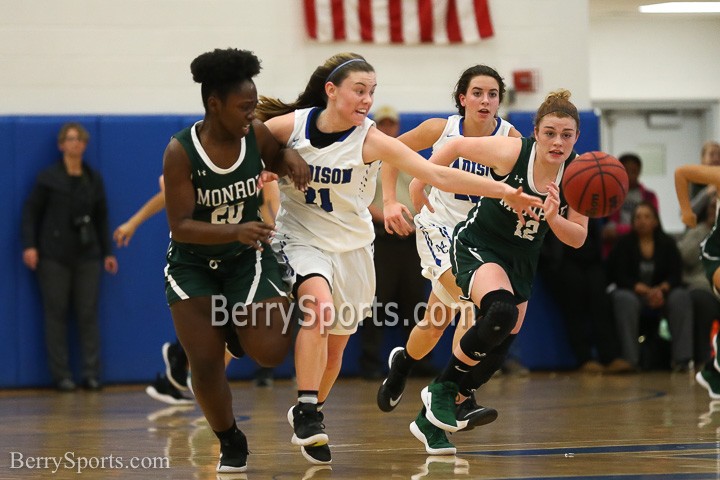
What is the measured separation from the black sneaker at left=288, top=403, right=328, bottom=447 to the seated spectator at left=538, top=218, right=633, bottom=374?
563 centimetres

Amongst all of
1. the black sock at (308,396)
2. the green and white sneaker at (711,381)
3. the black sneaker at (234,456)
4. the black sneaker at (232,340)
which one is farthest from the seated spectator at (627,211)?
the black sneaker at (234,456)

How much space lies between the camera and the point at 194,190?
4.52 m

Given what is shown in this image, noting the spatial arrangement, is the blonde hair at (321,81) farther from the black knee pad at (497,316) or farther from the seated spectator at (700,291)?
the seated spectator at (700,291)

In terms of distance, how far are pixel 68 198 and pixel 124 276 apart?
795 millimetres

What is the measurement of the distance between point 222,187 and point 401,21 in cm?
603

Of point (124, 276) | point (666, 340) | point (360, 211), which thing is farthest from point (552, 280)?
point (360, 211)

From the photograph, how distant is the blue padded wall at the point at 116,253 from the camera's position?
945 centimetres

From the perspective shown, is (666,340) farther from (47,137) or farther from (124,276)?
(47,137)

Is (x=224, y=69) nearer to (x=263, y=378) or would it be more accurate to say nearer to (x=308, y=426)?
(x=308, y=426)

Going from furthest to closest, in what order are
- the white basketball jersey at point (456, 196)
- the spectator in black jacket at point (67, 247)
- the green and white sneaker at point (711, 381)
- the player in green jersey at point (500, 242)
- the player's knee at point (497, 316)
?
the spectator in black jacket at point (67, 247)
the green and white sneaker at point (711, 381)
the white basketball jersey at point (456, 196)
the player in green jersey at point (500, 242)
the player's knee at point (497, 316)

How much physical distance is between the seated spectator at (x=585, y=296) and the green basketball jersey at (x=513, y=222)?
4.72m

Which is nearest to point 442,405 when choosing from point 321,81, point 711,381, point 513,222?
point 513,222

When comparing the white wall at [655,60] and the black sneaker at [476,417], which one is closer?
the black sneaker at [476,417]

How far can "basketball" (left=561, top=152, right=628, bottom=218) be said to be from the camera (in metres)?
4.83
